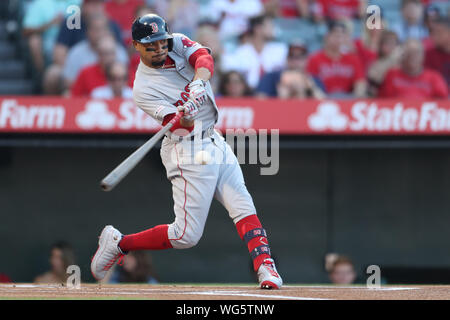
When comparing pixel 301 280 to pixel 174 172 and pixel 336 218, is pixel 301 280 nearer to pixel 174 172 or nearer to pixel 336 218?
Result: pixel 336 218

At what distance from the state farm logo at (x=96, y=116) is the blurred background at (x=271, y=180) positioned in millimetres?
535

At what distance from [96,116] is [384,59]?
3.08 meters

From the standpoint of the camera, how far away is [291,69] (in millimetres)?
8695

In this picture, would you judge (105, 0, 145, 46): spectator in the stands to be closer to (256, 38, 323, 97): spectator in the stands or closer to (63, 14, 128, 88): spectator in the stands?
(63, 14, 128, 88): spectator in the stands

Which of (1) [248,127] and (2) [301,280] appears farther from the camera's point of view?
(2) [301,280]

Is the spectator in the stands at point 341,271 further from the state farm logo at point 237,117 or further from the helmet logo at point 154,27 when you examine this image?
the helmet logo at point 154,27

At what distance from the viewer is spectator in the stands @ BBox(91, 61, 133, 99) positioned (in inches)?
324

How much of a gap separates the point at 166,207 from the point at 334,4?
10.4ft

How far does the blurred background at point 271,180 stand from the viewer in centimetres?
850

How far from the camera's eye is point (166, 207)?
867 cm

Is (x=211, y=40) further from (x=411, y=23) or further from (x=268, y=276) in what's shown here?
(x=268, y=276)

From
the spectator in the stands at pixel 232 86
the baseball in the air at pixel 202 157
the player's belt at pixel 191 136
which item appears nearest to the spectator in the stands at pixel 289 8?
the spectator in the stands at pixel 232 86
